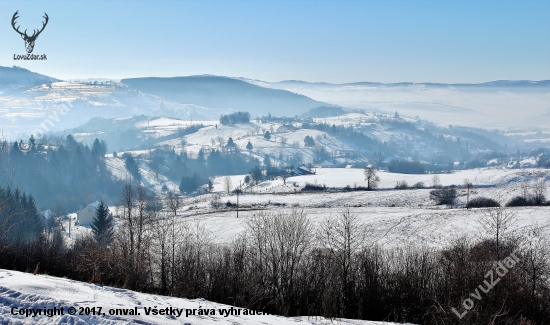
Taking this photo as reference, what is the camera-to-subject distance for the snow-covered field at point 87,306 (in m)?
9.27

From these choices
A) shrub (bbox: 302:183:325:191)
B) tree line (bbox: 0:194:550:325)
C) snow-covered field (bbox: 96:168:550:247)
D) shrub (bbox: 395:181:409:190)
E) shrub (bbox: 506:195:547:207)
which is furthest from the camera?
shrub (bbox: 302:183:325:191)

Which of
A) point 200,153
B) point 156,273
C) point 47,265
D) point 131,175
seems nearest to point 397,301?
point 156,273

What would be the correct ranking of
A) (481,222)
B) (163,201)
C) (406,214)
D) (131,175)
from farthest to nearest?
(131,175)
(163,201)
(406,214)
(481,222)

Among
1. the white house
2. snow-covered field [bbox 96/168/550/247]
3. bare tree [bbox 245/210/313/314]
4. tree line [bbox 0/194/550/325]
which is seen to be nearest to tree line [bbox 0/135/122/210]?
the white house

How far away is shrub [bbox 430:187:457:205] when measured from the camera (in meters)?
74.1

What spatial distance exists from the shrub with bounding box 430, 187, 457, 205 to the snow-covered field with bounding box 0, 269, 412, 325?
6964 cm

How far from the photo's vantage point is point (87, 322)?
30.3 feet

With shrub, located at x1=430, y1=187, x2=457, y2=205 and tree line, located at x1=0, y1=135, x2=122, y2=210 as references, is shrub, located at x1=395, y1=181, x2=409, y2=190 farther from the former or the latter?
tree line, located at x1=0, y1=135, x2=122, y2=210

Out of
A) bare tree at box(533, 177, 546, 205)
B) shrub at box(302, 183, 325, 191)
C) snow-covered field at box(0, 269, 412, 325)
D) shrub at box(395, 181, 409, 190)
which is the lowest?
shrub at box(302, 183, 325, 191)

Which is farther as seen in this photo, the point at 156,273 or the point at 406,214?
the point at 406,214

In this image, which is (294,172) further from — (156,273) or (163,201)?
(156,273)

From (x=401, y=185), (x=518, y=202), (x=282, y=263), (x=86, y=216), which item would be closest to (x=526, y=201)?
(x=518, y=202)

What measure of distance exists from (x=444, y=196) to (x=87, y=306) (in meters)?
75.6

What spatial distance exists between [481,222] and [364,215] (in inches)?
627
